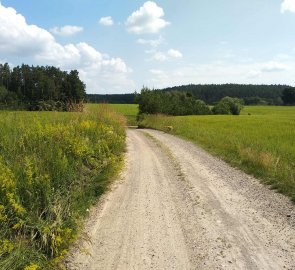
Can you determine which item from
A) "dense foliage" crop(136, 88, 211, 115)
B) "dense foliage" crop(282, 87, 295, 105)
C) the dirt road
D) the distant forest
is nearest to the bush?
"dense foliage" crop(136, 88, 211, 115)

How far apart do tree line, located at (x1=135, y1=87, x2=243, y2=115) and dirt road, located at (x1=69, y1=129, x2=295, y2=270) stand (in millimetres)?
46417

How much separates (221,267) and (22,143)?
4.74 metres

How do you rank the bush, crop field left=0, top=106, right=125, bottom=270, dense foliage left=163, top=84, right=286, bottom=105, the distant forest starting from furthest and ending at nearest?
dense foliage left=163, top=84, right=286, bottom=105 → the distant forest → the bush → crop field left=0, top=106, right=125, bottom=270

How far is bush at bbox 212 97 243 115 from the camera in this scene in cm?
9700

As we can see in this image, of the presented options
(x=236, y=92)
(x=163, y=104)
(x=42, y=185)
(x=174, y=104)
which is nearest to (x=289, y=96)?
(x=236, y=92)

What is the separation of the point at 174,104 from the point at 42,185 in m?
66.0

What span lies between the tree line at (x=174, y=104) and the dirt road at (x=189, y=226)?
46417 millimetres

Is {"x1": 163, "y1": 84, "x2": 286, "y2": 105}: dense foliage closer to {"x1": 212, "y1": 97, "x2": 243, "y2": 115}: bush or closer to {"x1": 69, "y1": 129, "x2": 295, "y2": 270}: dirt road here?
{"x1": 212, "y1": 97, "x2": 243, "y2": 115}: bush

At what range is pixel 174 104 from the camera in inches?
2825

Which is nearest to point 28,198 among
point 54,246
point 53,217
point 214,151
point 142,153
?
point 53,217

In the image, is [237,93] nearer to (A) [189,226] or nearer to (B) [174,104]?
(B) [174,104]

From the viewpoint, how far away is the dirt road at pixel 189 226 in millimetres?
5461

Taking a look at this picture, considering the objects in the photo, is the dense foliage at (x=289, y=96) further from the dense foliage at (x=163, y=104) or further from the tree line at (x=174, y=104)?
the dense foliage at (x=163, y=104)

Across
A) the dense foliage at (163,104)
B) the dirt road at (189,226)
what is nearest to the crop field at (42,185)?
the dirt road at (189,226)
